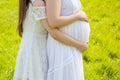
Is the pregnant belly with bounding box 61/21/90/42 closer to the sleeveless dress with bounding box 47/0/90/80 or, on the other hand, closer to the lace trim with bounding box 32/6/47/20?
the sleeveless dress with bounding box 47/0/90/80

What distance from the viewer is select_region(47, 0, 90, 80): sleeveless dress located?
366 cm

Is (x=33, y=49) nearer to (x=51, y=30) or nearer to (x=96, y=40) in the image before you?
(x=51, y=30)

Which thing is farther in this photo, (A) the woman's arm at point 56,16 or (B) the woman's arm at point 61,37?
(B) the woman's arm at point 61,37

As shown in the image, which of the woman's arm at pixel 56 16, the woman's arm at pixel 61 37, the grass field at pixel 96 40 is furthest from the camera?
the grass field at pixel 96 40

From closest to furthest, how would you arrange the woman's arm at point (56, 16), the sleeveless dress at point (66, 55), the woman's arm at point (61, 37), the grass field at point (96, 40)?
the woman's arm at point (56, 16) < the woman's arm at point (61, 37) < the sleeveless dress at point (66, 55) < the grass field at point (96, 40)

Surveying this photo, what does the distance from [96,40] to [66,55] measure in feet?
14.0

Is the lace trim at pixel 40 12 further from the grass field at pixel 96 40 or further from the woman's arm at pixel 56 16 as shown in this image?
the grass field at pixel 96 40

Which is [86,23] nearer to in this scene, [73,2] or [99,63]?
[73,2]

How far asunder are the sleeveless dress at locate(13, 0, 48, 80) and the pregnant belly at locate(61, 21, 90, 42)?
22 centimetres

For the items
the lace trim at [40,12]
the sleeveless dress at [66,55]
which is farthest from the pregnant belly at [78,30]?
the lace trim at [40,12]

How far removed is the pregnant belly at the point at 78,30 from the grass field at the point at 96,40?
88.6 inches

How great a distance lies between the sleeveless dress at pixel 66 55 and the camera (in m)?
3.66

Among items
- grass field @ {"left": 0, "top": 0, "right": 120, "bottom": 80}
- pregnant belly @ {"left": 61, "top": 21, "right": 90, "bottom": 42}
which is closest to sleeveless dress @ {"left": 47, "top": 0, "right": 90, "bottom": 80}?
pregnant belly @ {"left": 61, "top": 21, "right": 90, "bottom": 42}

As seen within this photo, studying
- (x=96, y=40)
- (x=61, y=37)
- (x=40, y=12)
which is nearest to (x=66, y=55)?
(x=61, y=37)
